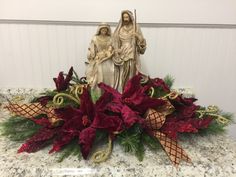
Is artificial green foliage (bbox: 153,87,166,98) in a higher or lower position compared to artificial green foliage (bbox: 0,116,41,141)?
higher

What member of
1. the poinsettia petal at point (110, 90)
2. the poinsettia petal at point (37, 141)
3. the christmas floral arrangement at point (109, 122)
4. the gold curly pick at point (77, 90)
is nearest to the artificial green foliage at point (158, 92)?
the christmas floral arrangement at point (109, 122)

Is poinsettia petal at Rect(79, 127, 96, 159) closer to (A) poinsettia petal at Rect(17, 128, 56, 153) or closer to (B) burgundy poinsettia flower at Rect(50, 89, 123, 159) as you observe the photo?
(B) burgundy poinsettia flower at Rect(50, 89, 123, 159)

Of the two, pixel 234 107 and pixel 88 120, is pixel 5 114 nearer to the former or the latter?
pixel 88 120

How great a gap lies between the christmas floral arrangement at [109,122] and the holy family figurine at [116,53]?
0.08 m

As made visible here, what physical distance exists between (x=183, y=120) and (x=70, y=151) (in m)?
0.35

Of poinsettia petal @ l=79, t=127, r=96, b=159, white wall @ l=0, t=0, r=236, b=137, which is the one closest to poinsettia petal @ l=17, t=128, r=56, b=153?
poinsettia petal @ l=79, t=127, r=96, b=159

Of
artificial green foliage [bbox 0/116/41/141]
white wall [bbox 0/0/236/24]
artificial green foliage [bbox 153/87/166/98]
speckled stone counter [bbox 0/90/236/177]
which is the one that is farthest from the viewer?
white wall [bbox 0/0/236/24]

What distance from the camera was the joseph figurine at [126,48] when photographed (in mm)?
993

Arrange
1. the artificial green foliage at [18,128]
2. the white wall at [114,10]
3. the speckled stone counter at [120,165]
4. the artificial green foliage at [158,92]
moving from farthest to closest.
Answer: the white wall at [114,10]
the artificial green foliage at [158,92]
the artificial green foliage at [18,128]
the speckled stone counter at [120,165]

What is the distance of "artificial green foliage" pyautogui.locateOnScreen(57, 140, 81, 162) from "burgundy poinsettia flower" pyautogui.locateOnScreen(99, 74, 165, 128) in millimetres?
142

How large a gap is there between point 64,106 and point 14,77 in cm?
51

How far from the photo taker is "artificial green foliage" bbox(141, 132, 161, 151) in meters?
0.84

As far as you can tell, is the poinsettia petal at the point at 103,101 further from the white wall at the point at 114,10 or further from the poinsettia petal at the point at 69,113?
the white wall at the point at 114,10

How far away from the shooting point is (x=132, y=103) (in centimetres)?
87
